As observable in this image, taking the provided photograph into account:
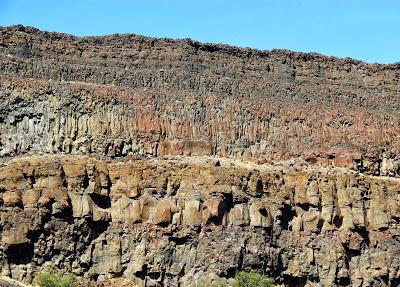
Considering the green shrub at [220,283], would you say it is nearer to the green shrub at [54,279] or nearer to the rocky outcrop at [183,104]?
the green shrub at [54,279]

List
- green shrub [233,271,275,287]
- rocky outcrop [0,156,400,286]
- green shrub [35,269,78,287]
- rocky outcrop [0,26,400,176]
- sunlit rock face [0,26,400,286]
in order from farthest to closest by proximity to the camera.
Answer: rocky outcrop [0,26,400,176]
sunlit rock face [0,26,400,286]
rocky outcrop [0,156,400,286]
green shrub [233,271,275,287]
green shrub [35,269,78,287]

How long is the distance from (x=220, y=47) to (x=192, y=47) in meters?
2.71

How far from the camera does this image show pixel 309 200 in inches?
2992

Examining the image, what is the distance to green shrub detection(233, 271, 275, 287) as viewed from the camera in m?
68.2

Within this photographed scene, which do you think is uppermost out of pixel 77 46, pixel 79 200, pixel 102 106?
pixel 77 46

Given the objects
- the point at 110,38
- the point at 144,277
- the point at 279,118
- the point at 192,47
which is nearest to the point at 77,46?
the point at 110,38

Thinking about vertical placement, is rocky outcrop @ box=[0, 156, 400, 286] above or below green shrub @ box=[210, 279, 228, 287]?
above

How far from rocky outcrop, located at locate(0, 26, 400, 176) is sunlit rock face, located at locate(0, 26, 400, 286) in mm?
105

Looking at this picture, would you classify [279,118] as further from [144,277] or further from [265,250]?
[144,277]

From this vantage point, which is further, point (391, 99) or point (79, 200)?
point (391, 99)

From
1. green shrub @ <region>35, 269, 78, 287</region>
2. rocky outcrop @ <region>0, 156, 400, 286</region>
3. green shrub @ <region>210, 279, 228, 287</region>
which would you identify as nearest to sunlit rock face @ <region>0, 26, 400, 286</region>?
rocky outcrop @ <region>0, 156, 400, 286</region>

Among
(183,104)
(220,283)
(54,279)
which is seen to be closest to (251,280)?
(220,283)

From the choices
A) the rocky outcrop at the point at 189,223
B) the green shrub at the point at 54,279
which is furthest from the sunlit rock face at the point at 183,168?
the green shrub at the point at 54,279

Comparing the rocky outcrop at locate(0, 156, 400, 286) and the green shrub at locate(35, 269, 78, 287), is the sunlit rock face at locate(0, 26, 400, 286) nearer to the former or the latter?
the rocky outcrop at locate(0, 156, 400, 286)
